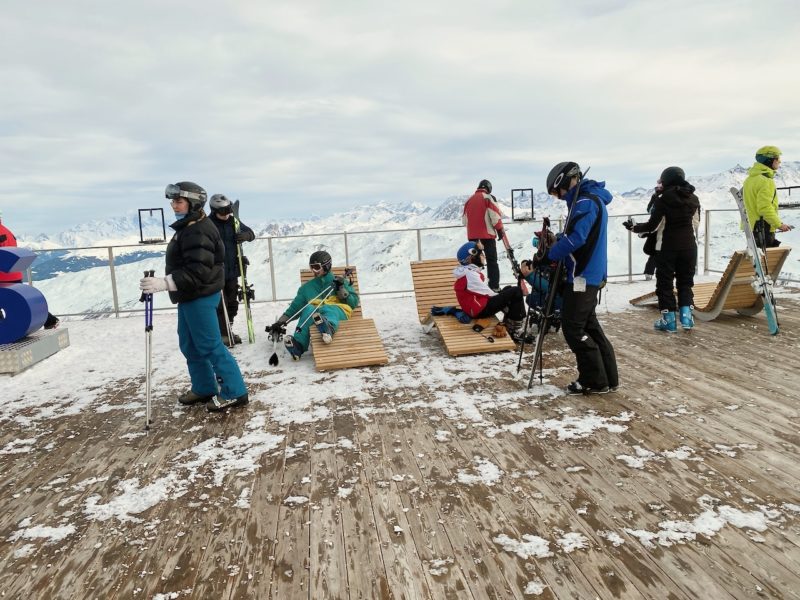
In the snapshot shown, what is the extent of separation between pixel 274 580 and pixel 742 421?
3.23 meters

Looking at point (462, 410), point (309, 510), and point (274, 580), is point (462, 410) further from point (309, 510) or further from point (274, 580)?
point (274, 580)

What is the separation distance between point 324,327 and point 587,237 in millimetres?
2996

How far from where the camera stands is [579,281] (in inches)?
168

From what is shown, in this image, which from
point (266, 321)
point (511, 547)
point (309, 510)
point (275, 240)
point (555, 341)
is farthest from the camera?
point (275, 240)

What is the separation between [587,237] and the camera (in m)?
4.22

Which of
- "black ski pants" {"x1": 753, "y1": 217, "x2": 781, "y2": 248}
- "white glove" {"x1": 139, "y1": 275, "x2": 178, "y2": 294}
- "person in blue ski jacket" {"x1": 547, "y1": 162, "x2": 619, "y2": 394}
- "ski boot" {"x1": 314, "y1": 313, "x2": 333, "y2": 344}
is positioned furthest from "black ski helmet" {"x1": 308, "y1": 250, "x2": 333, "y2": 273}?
"black ski pants" {"x1": 753, "y1": 217, "x2": 781, "y2": 248}

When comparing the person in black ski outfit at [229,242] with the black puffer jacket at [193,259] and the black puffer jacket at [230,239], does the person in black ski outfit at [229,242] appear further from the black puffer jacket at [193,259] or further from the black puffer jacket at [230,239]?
the black puffer jacket at [193,259]

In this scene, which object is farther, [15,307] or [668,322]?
[668,322]

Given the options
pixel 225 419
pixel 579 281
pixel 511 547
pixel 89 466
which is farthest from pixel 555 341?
pixel 89 466

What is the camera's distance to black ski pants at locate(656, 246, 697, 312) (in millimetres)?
6453

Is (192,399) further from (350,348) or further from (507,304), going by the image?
(507,304)

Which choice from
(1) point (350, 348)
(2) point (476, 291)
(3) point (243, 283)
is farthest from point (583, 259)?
(3) point (243, 283)

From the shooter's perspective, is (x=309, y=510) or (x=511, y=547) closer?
(x=511, y=547)

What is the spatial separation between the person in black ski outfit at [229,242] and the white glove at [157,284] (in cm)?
244
